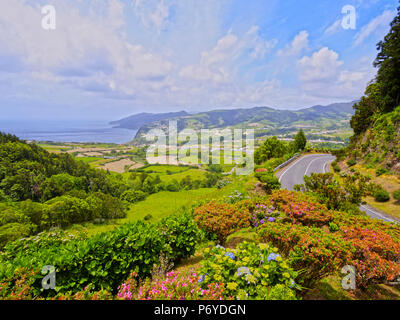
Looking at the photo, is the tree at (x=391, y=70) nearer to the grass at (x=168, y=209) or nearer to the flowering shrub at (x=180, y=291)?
the grass at (x=168, y=209)

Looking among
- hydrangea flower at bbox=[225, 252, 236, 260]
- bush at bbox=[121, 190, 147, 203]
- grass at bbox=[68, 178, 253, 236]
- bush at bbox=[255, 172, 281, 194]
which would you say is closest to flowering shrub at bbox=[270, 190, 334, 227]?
hydrangea flower at bbox=[225, 252, 236, 260]

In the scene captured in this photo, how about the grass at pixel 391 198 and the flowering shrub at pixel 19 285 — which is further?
the grass at pixel 391 198

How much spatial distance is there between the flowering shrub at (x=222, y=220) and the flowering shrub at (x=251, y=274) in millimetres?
1821

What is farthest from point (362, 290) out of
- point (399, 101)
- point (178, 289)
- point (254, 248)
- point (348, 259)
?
point (399, 101)

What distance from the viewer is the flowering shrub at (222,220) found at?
16.7 feet

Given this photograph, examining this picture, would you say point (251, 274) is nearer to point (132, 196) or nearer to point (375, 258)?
point (375, 258)

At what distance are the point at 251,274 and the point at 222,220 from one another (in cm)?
240

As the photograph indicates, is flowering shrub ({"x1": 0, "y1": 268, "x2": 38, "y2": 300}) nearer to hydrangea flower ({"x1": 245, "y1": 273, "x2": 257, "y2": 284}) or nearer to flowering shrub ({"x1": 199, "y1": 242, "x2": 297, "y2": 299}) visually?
flowering shrub ({"x1": 199, "y1": 242, "x2": 297, "y2": 299})

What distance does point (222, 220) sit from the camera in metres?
5.15

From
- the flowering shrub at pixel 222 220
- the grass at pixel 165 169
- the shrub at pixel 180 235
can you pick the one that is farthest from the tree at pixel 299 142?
the grass at pixel 165 169

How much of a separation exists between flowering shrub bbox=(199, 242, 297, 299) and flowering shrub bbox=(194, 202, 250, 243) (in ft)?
5.97

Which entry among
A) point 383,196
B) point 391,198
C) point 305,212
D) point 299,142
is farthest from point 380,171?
point 299,142
